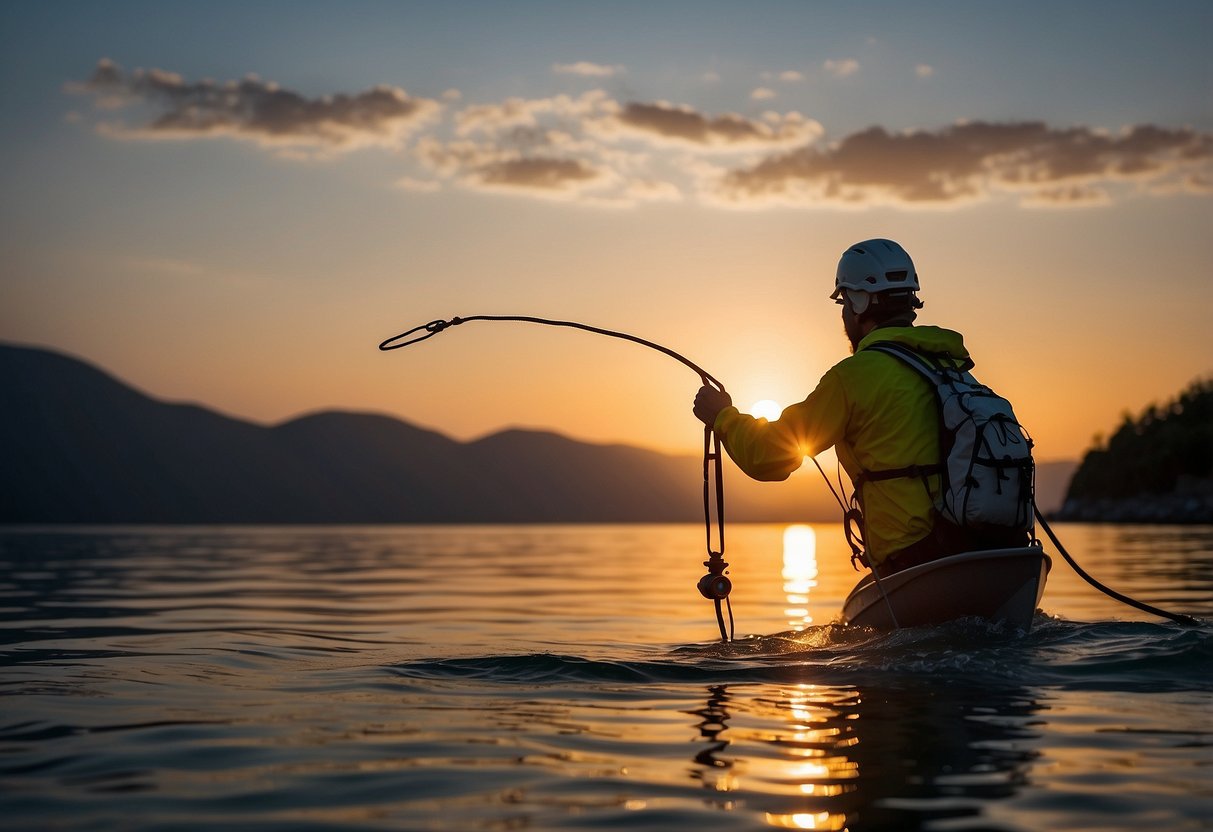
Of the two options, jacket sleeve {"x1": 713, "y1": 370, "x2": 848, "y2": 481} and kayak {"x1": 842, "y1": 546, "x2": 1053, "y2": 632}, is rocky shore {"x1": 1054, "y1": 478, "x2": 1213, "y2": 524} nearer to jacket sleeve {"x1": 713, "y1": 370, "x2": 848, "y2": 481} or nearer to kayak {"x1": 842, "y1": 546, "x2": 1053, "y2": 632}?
kayak {"x1": 842, "y1": 546, "x2": 1053, "y2": 632}

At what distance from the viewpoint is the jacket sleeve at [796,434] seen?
872 centimetres

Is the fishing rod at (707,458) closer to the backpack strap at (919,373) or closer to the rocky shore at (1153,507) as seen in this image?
the backpack strap at (919,373)

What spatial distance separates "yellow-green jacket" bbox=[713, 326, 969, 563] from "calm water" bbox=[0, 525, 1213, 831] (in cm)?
87

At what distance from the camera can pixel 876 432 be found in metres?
8.70

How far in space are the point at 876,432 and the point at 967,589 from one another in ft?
4.25

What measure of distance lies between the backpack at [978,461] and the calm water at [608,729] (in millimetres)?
970

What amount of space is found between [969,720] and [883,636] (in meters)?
2.65

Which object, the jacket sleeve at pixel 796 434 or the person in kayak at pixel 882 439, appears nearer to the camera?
the person in kayak at pixel 882 439

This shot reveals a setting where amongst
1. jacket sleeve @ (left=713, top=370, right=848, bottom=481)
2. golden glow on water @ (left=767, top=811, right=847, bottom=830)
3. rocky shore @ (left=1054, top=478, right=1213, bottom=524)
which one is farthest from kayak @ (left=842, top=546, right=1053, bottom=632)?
rocky shore @ (left=1054, top=478, right=1213, bottom=524)

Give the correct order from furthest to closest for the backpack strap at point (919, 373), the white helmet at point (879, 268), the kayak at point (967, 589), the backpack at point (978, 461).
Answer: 1. the white helmet at point (879, 268)
2. the backpack strap at point (919, 373)
3. the kayak at point (967, 589)
4. the backpack at point (978, 461)

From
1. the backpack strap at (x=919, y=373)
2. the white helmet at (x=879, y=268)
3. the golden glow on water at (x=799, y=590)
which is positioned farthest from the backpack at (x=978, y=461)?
the golden glow on water at (x=799, y=590)

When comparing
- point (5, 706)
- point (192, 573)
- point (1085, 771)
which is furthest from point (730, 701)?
point (192, 573)

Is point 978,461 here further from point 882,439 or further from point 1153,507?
point 1153,507

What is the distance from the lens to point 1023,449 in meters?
8.45
